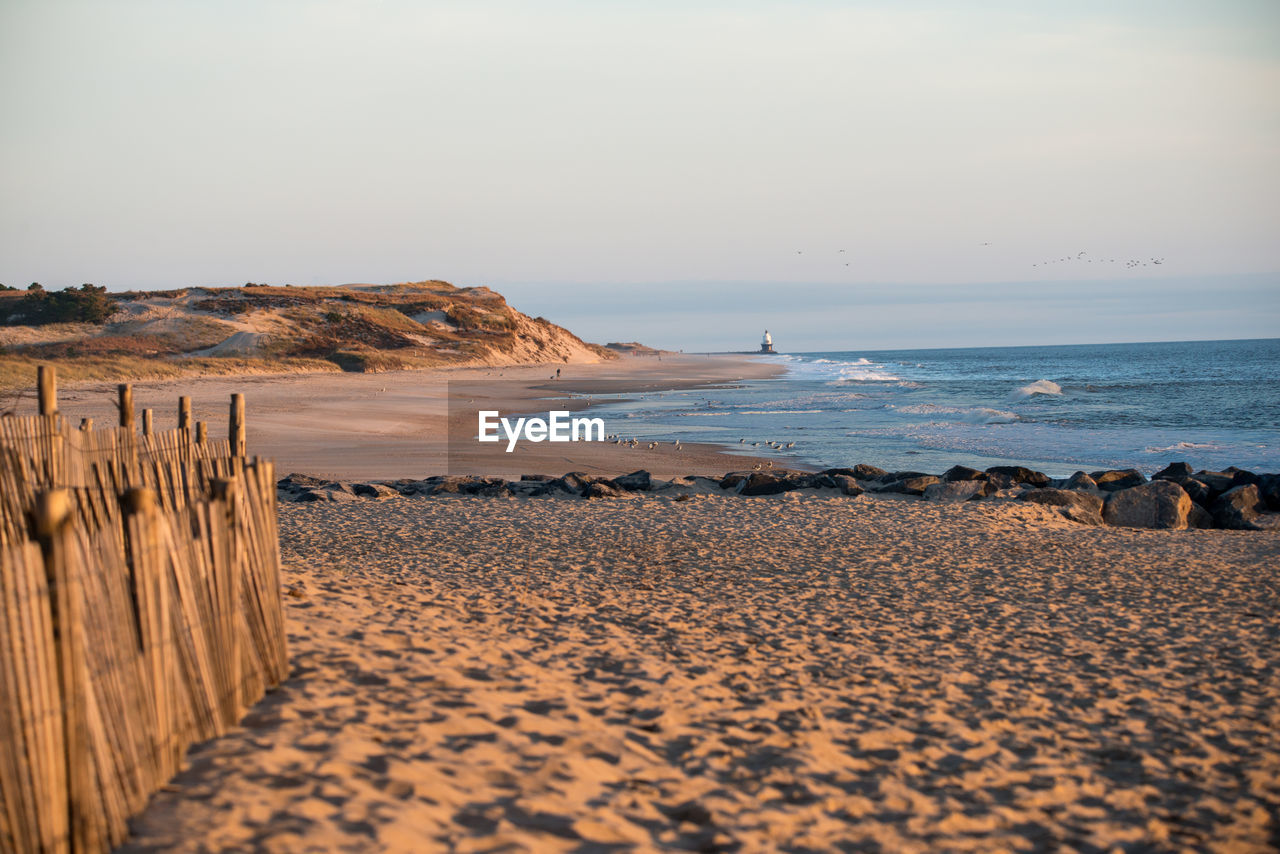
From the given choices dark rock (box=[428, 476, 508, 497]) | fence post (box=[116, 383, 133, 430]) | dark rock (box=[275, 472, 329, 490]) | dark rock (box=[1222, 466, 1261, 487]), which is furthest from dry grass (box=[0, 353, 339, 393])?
dark rock (box=[1222, 466, 1261, 487])

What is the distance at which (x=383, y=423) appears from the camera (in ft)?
82.9

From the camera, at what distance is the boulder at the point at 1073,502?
1336cm

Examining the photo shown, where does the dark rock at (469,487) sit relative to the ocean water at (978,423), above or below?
below

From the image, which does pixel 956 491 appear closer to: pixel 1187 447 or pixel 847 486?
pixel 847 486

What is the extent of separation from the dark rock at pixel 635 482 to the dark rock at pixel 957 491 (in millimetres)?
4260

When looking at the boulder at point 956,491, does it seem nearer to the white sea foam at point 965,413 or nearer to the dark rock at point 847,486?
the dark rock at point 847,486

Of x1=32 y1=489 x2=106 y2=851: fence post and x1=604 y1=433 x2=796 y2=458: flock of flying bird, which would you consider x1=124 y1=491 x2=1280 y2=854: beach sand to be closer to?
x1=32 y1=489 x2=106 y2=851: fence post

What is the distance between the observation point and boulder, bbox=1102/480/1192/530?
13.1 meters

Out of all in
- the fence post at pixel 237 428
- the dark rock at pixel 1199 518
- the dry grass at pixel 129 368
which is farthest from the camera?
the dry grass at pixel 129 368

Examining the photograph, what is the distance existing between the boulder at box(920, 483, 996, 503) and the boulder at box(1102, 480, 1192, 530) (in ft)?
5.55

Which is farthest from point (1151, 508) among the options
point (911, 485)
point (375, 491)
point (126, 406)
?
point (126, 406)

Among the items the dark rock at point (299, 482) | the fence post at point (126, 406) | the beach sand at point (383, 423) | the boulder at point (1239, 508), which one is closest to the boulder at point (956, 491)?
the boulder at point (1239, 508)

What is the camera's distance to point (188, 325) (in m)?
51.1

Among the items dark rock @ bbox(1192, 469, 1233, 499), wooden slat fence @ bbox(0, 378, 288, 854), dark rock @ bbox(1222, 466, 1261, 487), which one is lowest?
dark rock @ bbox(1192, 469, 1233, 499)
